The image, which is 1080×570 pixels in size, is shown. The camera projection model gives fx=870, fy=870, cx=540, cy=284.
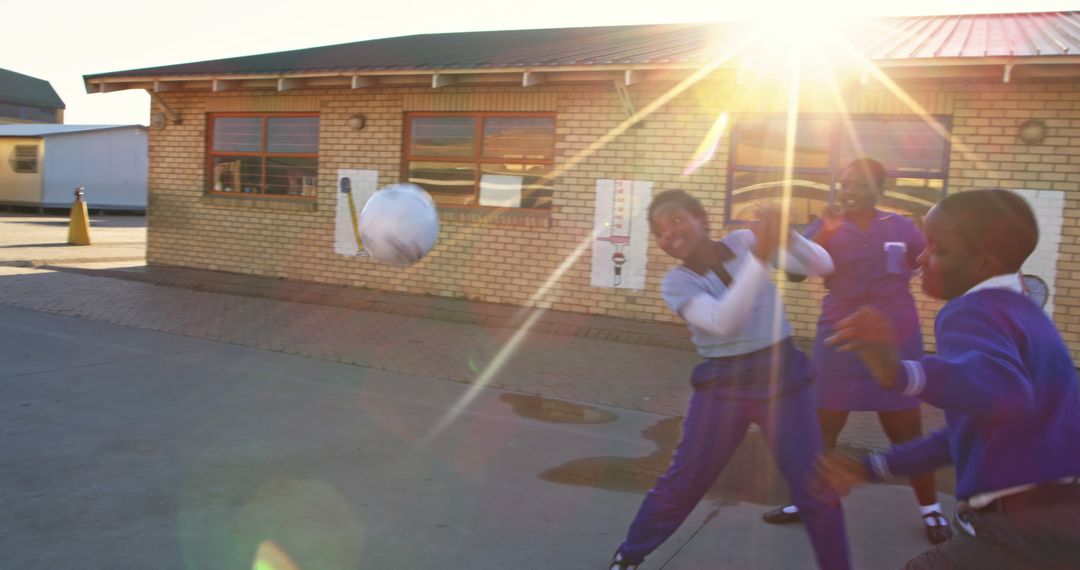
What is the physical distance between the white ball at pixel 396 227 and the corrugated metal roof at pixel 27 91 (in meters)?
58.5

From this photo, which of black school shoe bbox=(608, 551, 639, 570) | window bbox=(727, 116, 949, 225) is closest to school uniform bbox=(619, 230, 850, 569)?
black school shoe bbox=(608, 551, 639, 570)

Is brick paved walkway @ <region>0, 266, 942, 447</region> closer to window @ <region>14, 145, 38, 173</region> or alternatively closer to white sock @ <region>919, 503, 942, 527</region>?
white sock @ <region>919, 503, 942, 527</region>

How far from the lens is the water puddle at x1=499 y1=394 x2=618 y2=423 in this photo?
6.25m

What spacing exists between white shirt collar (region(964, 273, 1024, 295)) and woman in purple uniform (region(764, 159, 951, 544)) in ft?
6.94

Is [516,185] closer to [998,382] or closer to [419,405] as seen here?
[419,405]

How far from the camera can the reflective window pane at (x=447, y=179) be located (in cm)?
1167

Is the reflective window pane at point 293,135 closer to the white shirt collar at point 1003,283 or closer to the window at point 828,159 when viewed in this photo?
the window at point 828,159

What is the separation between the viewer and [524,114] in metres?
11.1

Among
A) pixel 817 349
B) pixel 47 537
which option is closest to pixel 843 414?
pixel 817 349

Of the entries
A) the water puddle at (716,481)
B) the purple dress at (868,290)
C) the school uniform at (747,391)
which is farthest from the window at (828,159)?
the school uniform at (747,391)

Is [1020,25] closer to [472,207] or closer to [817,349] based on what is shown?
[472,207]

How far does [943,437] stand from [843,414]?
6.52 ft

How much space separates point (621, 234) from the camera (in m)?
10.4

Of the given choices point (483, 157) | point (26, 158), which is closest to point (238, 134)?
point (483, 157)
